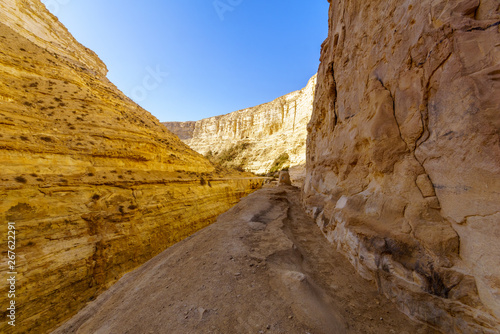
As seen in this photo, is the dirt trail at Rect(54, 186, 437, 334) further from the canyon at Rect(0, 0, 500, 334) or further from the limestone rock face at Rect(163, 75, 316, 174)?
the limestone rock face at Rect(163, 75, 316, 174)

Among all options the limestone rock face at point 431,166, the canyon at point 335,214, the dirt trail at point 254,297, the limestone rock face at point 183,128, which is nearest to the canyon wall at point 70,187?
the canyon at point 335,214

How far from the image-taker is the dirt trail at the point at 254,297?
227 centimetres

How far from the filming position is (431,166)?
2.63 m

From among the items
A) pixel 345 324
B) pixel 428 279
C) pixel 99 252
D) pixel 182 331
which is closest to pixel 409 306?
pixel 428 279

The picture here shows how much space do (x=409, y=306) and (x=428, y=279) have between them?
48 centimetres

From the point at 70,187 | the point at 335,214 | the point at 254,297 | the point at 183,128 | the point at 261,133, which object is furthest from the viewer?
the point at 183,128

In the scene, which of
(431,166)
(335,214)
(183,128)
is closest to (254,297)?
(335,214)

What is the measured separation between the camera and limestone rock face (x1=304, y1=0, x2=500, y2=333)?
2.01 meters

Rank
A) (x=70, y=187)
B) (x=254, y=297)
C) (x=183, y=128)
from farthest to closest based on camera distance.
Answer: (x=183, y=128), (x=70, y=187), (x=254, y=297)

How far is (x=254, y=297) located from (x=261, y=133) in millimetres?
47178

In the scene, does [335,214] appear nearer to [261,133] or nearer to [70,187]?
[70,187]

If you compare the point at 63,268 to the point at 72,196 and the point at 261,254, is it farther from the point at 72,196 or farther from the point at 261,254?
the point at 261,254

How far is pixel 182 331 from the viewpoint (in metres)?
2.22

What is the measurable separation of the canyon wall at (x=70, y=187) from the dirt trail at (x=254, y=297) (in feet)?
A: 10.1
